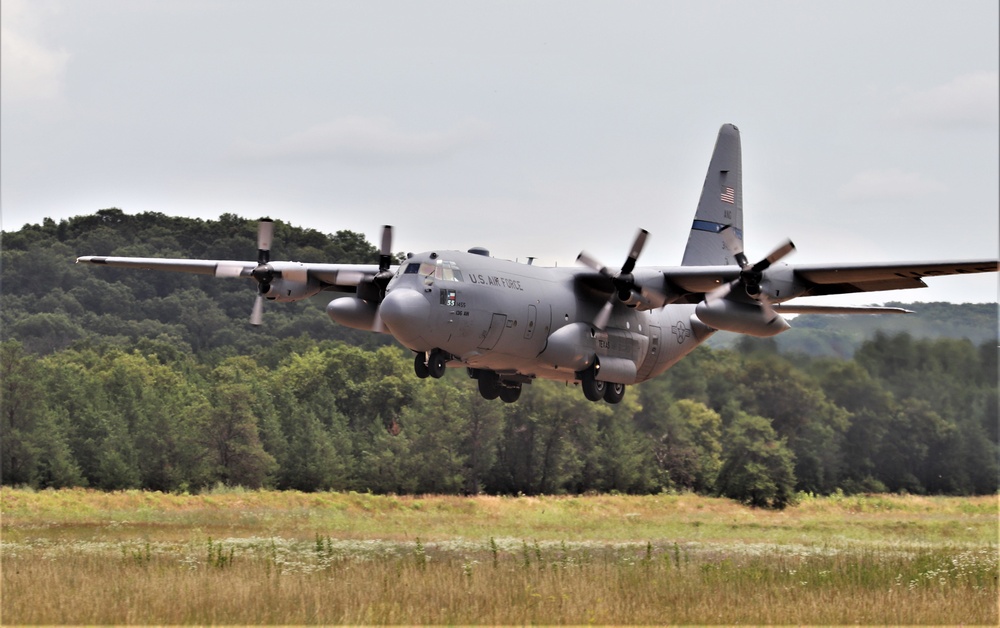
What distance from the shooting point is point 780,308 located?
1114 inches

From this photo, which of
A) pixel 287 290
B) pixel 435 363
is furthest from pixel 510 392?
pixel 287 290

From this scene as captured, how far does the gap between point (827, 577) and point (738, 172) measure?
Answer: 55.1 ft

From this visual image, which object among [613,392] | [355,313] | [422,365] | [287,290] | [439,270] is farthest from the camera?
[287,290]

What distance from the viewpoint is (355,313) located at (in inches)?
1126

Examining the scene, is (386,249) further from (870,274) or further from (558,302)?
(870,274)

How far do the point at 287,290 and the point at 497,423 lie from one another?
24.1 m

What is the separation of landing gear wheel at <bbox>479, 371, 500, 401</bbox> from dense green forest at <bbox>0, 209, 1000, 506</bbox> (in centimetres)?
1471

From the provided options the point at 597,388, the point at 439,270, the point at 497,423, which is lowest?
the point at 497,423

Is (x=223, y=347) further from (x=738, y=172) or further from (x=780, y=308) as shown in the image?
(x=780, y=308)

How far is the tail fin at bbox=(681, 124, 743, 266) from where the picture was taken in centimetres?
3453

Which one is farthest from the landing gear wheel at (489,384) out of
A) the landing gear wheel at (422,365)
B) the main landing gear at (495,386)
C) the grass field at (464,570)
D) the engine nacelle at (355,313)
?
the landing gear wheel at (422,365)

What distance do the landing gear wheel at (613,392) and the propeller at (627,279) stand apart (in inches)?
65.8

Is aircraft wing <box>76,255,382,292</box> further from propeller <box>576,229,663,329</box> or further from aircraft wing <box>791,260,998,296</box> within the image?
aircraft wing <box>791,260,998,296</box>

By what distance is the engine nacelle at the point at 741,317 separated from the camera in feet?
86.3
